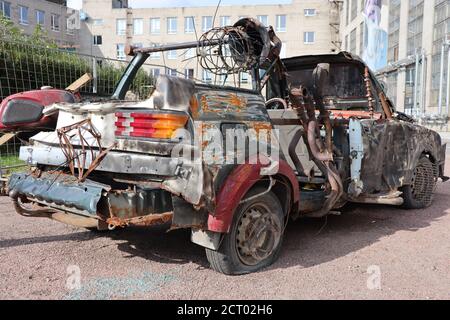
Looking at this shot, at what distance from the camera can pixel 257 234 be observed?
12.8 feet

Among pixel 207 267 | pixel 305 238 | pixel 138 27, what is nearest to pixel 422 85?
pixel 305 238

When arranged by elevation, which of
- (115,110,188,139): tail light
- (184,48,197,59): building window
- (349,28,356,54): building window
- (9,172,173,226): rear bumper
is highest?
(349,28,356,54): building window

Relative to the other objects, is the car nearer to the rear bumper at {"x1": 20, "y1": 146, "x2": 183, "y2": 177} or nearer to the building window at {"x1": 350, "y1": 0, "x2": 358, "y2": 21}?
the rear bumper at {"x1": 20, "y1": 146, "x2": 183, "y2": 177}

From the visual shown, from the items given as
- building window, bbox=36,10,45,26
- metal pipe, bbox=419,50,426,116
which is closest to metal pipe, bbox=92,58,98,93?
metal pipe, bbox=419,50,426,116

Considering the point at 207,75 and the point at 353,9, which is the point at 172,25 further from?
the point at 207,75

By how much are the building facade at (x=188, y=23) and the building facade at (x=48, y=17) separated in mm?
1638

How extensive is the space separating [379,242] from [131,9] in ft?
175

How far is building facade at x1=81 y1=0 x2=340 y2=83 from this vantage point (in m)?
49.8

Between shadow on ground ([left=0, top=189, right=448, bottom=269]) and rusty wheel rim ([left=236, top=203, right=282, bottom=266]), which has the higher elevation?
rusty wheel rim ([left=236, top=203, right=282, bottom=266])

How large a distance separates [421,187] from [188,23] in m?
44.9

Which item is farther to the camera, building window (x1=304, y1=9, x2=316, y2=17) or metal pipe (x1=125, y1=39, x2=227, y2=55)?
building window (x1=304, y1=9, x2=316, y2=17)

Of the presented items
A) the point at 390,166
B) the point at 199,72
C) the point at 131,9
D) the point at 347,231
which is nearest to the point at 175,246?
the point at 199,72

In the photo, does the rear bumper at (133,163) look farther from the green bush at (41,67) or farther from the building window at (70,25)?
the building window at (70,25)
